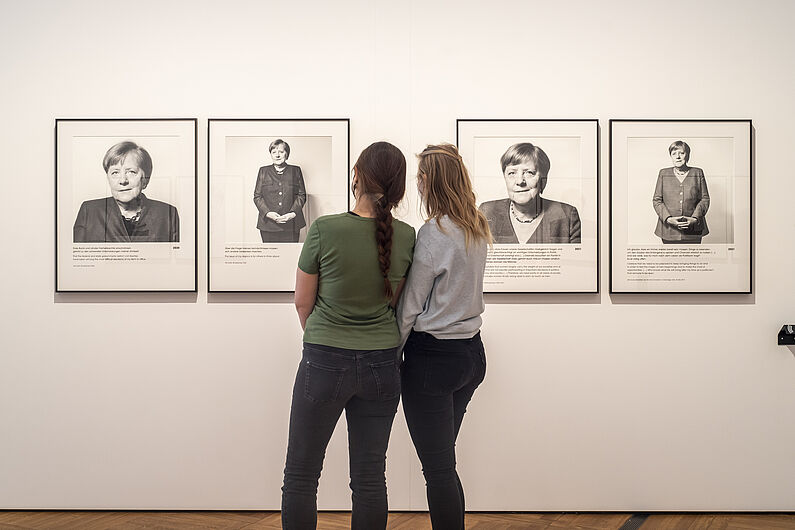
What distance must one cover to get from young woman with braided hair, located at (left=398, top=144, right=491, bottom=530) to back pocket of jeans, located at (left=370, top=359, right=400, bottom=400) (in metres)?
0.06

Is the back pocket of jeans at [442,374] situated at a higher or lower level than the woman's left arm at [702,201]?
lower

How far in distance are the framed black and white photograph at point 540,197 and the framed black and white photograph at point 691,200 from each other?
14 centimetres

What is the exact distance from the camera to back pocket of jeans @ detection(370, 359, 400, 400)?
1.91m

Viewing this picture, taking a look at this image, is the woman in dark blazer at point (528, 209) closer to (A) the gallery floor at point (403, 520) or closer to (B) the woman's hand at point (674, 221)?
(B) the woman's hand at point (674, 221)

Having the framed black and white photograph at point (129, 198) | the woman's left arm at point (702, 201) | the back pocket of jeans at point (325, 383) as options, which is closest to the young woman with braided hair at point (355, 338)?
the back pocket of jeans at point (325, 383)

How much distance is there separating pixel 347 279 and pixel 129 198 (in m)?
1.39

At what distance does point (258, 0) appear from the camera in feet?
9.27

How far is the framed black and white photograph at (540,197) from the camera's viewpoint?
2777mm

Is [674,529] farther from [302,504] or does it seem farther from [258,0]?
[258,0]

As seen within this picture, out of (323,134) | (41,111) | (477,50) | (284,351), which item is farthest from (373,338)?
(41,111)

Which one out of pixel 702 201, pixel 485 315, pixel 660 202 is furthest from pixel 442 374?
pixel 702 201

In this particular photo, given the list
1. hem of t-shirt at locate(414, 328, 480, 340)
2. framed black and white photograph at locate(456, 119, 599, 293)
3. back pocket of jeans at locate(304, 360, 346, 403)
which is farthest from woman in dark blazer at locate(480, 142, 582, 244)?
back pocket of jeans at locate(304, 360, 346, 403)

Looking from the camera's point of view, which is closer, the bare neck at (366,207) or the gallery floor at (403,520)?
the bare neck at (366,207)

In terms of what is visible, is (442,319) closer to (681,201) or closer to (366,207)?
(366,207)
